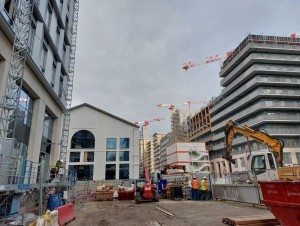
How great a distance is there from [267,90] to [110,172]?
38646 mm

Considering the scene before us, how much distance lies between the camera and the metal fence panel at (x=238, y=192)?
589 inches

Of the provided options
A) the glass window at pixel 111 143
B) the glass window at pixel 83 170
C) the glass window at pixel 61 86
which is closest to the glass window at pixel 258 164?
the glass window at pixel 61 86

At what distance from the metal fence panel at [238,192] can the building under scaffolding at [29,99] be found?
12.3 meters

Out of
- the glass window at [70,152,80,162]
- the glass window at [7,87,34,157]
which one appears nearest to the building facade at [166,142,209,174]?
the glass window at [70,152,80,162]

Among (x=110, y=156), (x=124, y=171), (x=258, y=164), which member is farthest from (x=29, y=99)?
(x=124, y=171)

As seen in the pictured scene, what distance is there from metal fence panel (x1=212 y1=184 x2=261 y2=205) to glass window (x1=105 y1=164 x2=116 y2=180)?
96.9ft

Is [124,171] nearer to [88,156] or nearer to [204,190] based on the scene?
[88,156]

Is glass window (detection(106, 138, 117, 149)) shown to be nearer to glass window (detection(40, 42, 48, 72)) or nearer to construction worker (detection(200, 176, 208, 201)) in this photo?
glass window (detection(40, 42, 48, 72))

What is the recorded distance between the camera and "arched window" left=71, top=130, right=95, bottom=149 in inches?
1889

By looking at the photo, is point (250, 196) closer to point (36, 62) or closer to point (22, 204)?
point (22, 204)

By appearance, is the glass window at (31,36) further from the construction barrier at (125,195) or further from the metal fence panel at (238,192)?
the metal fence panel at (238,192)

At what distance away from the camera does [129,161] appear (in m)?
47.9

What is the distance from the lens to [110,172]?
46.8m

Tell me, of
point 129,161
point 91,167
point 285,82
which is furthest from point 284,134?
point 91,167
